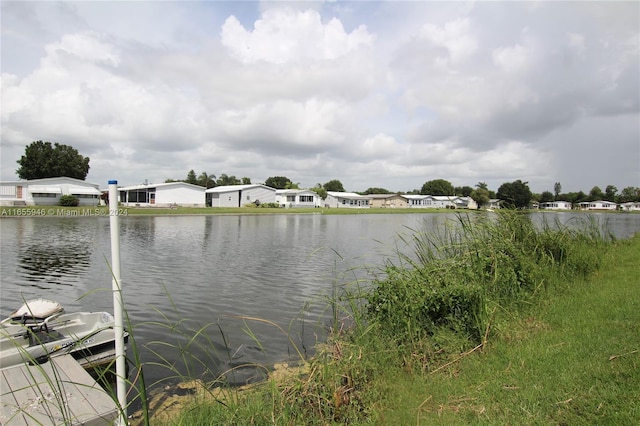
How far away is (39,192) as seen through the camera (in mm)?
52031

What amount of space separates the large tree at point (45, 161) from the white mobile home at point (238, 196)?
1014 inches

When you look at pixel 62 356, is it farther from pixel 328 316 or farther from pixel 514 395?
pixel 514 395

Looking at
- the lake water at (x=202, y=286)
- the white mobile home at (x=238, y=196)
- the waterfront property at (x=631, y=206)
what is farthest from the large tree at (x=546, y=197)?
the lake water at (x=202, y=286)

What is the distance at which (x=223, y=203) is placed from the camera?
68750 millimetres

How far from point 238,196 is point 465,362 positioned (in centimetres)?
6758

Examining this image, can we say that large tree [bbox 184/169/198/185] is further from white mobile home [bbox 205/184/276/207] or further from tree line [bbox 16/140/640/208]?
white mobile home [bbox 205/184/276/207]

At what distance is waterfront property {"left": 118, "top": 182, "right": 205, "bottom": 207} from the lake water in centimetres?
3738

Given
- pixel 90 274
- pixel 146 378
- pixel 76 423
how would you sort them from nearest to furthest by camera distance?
1. pixel 76 423
2. pixel 146 378
3. pixel 90 274

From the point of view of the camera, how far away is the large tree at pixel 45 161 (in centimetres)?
6544

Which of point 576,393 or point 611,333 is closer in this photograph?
point 576,393

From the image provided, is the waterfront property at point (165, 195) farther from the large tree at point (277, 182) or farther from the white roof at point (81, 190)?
the large tree at point (277, 182)

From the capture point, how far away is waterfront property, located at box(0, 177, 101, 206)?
51.4 metres

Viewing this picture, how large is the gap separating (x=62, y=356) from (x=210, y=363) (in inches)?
96.2

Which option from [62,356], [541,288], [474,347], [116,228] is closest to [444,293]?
[474,347]
